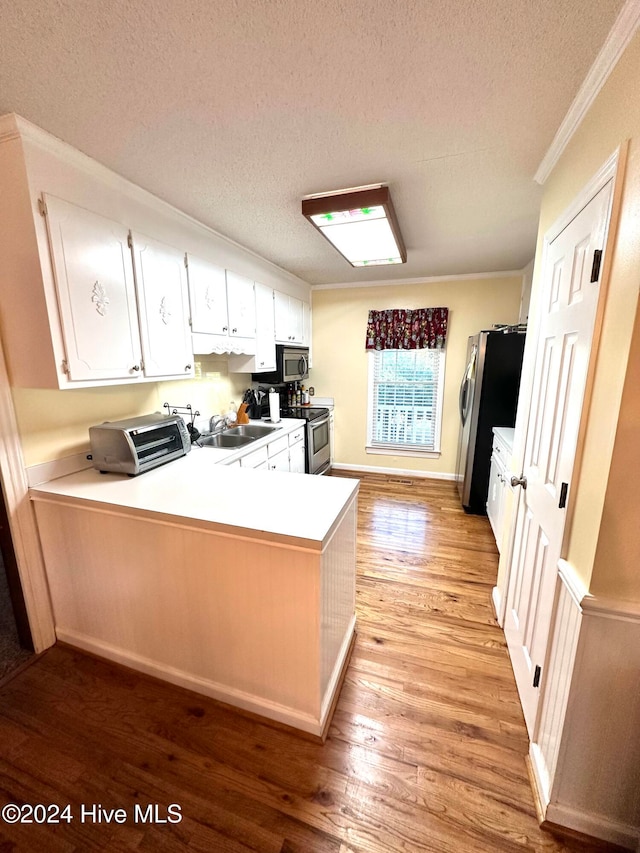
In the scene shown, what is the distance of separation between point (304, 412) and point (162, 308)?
→ 224cm

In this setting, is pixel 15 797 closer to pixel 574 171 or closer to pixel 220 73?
pixel 220 73

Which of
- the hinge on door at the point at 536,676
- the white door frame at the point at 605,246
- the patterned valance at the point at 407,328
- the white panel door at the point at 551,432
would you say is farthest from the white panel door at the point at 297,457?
the hinge on door at the point at 536,676

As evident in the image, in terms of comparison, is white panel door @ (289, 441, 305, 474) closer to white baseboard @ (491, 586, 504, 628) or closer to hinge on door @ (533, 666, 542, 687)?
white baseboard @ (491, 586, 504, 628)

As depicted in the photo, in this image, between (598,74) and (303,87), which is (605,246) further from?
(303,87)

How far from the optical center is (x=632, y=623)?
0.98m

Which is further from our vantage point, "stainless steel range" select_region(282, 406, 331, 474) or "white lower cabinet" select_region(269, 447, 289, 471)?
"stainless steel range" select_region(282, 406, 331, 474)

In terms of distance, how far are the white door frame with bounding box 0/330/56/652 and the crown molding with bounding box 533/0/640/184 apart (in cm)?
246

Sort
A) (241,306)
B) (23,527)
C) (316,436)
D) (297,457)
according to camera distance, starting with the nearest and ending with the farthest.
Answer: (23,527) → (241,306) → (297,457) → (316,436)

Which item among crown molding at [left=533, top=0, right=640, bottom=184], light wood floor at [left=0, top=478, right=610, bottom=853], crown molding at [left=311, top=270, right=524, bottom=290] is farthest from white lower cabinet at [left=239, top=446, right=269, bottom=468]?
crown molding at [left=311, top=270, right=524, bottom=290]

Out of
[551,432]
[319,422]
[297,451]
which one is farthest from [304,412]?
[551,432]

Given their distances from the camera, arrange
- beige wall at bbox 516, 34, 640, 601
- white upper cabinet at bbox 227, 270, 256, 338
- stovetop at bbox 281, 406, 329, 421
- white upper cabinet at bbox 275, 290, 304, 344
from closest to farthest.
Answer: beige wall at bbox 516, 34, 640, 601 < white upper cabinet at bbox 227, 270, 256, 338 < white upper cabinet at bbox 275, 290, 304, 344 < stovetop at bbox 281, 406, 329, 421

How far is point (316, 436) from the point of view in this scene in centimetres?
393

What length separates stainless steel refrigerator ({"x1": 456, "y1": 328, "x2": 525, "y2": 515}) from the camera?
2.98 meters

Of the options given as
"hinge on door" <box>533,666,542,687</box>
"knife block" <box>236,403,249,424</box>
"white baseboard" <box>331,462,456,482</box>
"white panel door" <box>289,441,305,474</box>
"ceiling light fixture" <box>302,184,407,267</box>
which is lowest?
"white baseboard" <box>331,462,456,482</box>
